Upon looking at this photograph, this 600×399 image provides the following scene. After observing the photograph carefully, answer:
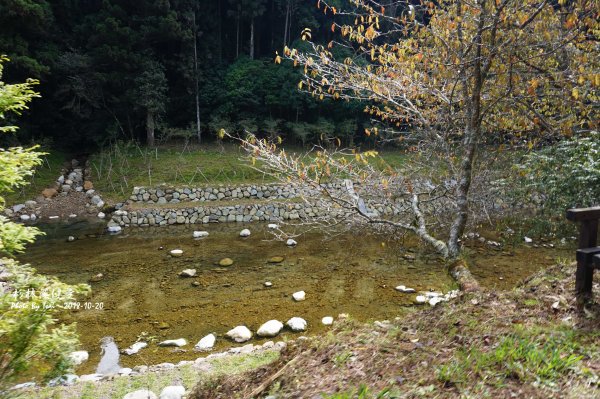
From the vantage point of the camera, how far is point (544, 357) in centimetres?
234

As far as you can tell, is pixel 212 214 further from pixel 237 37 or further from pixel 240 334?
pixel 237 37

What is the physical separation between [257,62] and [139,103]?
663 cm

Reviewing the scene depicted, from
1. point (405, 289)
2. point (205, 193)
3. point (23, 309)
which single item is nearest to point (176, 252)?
point (205, 193)

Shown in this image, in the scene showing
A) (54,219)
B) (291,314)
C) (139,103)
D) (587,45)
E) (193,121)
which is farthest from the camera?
(193,121)

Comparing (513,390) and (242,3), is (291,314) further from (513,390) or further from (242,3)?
(242,3)

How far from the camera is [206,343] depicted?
529 centimetres

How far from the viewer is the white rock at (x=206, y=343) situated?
5215 millimetres

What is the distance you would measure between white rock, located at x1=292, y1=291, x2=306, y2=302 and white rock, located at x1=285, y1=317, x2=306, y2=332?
866 millimetres

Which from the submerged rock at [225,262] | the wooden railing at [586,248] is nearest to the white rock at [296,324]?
the submerged rock at [225,262]

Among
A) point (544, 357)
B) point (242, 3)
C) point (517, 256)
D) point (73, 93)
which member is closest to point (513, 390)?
point (544, 357)

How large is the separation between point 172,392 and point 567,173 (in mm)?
6337

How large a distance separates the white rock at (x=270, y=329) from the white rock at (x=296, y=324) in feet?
0.46

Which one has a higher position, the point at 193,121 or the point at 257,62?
the point at 257,62

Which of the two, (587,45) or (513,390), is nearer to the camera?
(513,390)
